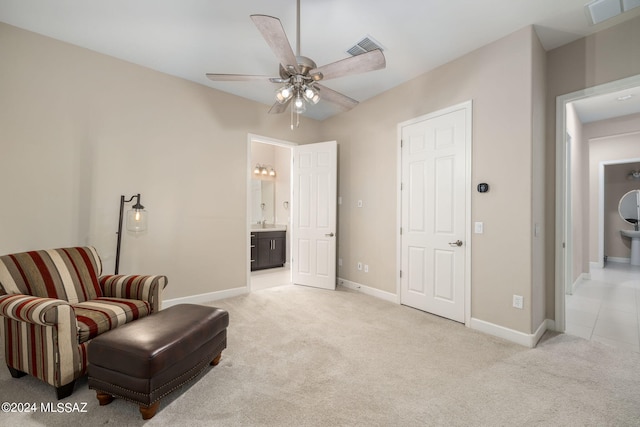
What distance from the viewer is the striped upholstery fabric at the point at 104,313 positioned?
192 centimetres

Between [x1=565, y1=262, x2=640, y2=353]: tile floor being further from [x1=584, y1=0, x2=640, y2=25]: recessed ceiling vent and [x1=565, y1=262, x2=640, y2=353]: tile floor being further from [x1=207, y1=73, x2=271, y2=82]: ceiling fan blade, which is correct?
[x1=207, y1=73, x2=271, y2=82]: ceiling fan blade

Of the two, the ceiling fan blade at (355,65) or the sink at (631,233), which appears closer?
the ceiling fan blade at (355,65)

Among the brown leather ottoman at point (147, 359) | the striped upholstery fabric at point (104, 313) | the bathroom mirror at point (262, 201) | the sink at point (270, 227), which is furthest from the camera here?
the bathroom mirror at point (262, 201)

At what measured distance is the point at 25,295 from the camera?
203 cm

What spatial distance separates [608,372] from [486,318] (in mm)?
904

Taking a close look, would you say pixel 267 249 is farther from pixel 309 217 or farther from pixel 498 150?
pixel 498 150

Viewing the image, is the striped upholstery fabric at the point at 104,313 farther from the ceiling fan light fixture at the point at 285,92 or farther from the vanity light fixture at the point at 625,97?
the vanity light fixture at the point at 625,97

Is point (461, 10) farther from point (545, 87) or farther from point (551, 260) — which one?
point (551, 260)

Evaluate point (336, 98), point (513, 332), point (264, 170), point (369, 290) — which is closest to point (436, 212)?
point (513, 332)

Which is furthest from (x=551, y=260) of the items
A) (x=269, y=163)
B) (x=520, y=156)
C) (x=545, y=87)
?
(x=269, y=163)

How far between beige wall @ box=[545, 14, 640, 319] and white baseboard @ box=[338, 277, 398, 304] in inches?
67.4

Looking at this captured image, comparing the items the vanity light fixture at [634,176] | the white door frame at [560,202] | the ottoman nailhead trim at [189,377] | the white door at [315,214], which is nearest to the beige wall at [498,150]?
the white door frame at [560,202]

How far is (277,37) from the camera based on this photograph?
1.83 meters

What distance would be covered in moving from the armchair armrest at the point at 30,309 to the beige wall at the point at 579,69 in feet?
14.0
